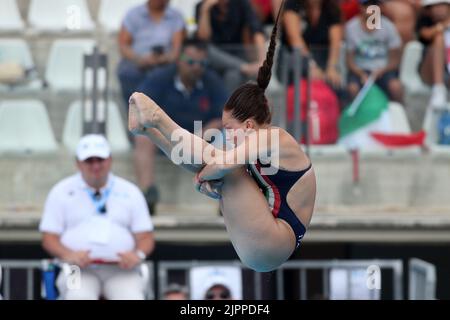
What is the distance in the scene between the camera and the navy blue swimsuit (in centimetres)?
713

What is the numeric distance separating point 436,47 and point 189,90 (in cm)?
215

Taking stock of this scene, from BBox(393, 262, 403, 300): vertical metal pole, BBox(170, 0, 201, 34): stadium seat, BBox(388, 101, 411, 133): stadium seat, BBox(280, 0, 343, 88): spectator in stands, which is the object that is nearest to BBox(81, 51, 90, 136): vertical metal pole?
BBox(170, 0, 201, 34): stadium seat

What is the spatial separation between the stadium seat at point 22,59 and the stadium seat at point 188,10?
4.43 ft

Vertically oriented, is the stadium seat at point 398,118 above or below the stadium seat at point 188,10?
below

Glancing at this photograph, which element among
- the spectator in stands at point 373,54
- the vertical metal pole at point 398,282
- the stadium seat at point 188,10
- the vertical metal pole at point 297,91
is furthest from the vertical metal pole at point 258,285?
the stadium seat at point 188,10

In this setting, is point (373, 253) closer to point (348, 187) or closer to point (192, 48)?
point (348, 187)

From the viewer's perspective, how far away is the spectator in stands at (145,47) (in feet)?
34.2

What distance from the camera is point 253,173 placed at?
7.12 metres

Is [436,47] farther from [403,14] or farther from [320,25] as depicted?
[320,25]

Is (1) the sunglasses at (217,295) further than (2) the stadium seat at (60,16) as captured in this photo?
No

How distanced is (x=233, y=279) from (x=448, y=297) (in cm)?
199

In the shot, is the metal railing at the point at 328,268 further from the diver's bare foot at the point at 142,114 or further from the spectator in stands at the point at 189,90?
the diver's bare foot at the point at 142,114

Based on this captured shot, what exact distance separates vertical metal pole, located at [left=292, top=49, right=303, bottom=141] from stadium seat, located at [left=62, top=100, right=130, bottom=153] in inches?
54.6

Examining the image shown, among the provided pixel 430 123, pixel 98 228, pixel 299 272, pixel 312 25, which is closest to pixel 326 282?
pixel 299 272
